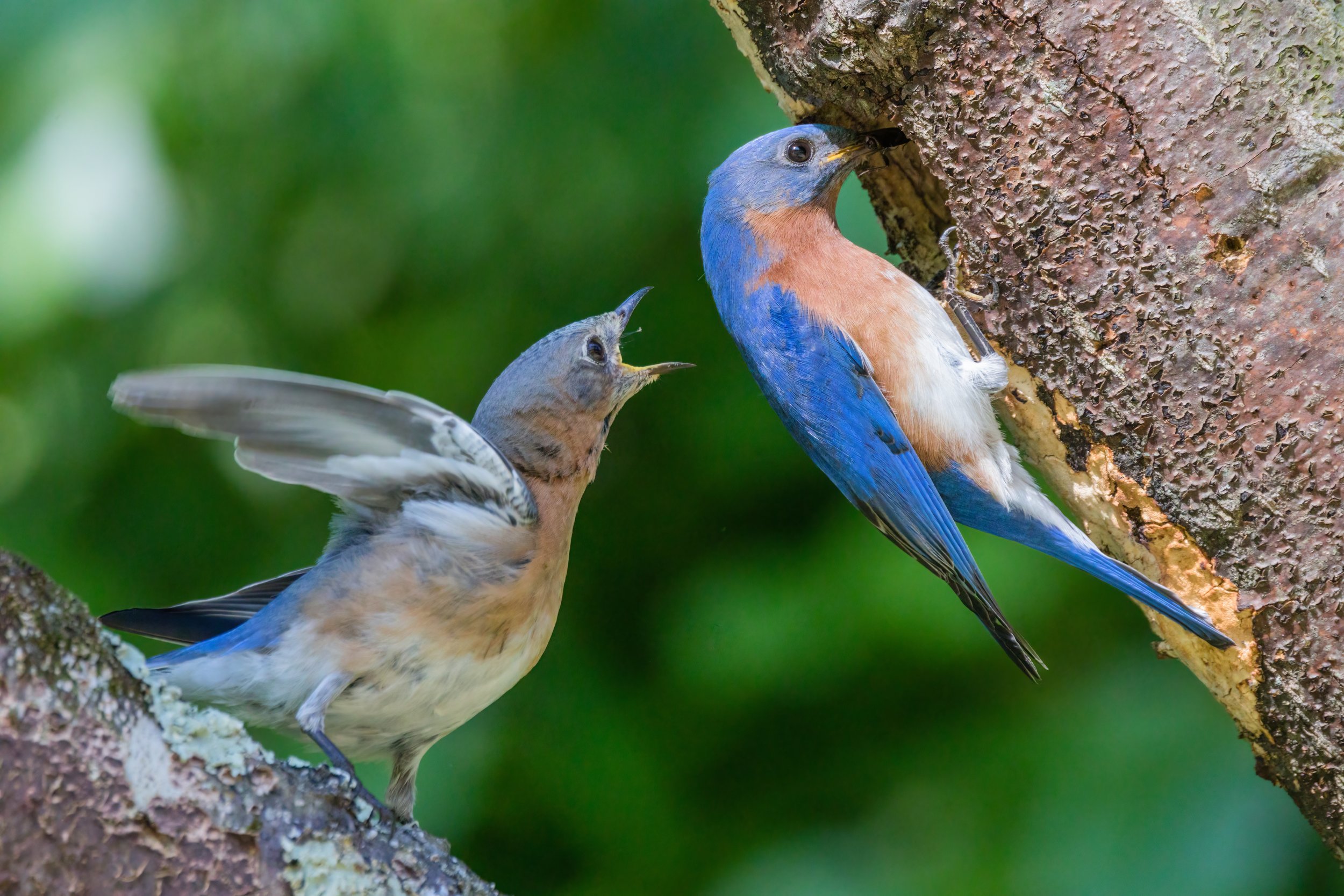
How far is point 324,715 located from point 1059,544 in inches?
66.9

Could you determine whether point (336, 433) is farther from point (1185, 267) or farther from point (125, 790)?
point (1185, 267)

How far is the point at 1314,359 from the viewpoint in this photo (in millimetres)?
1978

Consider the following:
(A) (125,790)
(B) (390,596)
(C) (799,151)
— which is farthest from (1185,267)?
(A) (125,790)

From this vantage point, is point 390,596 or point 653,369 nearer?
point 390,596

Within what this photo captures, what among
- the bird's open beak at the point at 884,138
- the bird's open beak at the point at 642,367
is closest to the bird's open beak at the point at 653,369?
the bird's open beak at the point at 642,367

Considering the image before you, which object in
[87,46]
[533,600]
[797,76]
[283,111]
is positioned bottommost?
[533,600]

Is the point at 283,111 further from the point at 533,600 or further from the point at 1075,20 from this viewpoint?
the point at 1075,20

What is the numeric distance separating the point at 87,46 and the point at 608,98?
1.58 meters

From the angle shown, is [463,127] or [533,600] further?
[463,127]

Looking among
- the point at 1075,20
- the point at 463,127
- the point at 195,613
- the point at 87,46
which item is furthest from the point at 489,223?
the point at 1075,20

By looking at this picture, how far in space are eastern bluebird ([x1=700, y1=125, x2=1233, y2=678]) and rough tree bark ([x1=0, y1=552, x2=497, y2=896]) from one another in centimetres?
151

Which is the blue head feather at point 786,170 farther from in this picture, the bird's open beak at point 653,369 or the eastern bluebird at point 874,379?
the bird's open beak at point 653,369

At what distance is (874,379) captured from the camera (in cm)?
276

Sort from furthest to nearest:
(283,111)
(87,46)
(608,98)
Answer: (608,98)
(283,111)
(87,46)
